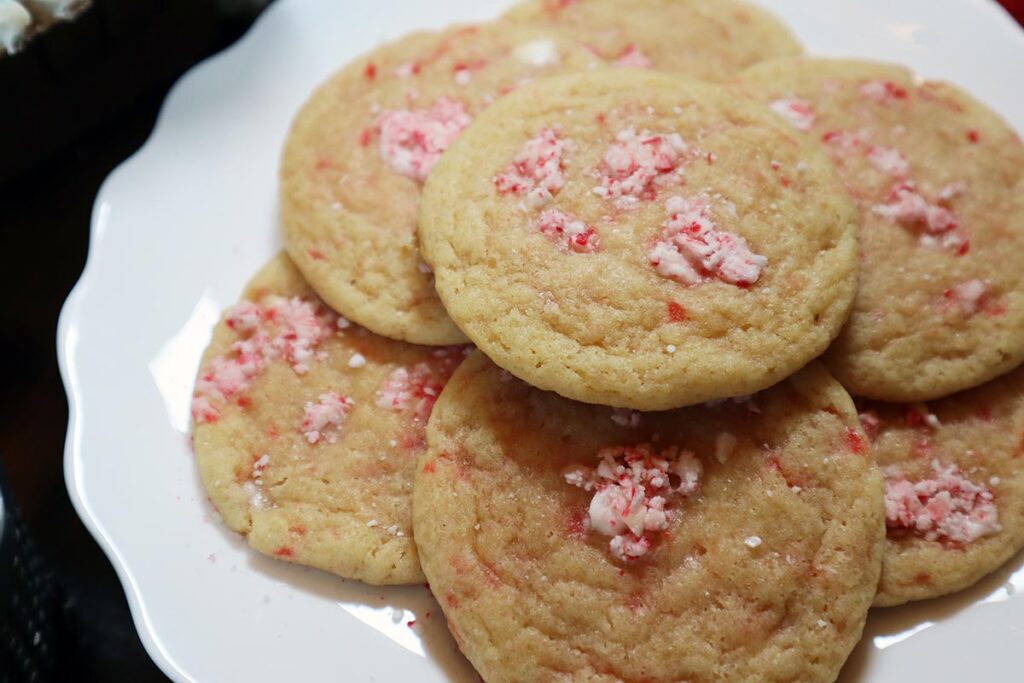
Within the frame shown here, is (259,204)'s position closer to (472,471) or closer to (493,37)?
(493,37)

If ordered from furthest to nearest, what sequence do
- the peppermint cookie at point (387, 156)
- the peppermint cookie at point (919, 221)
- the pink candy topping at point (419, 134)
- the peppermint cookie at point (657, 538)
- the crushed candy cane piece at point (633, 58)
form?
1. the crushed candy cane piece at point (633, 58)
2. the pink candy topping at point (419, 134)
3. the peppermint cookie at point (387, 156)
4. the peppermint cookie at point (919, 221)
5. the peppermint cookie at point (657, 538)

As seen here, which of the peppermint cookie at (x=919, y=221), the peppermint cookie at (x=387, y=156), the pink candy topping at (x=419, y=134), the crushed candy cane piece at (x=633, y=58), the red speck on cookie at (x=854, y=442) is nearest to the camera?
the red speck on cookie at (x=854, y=442)

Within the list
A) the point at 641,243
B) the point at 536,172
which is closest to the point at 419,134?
the point at 536,172

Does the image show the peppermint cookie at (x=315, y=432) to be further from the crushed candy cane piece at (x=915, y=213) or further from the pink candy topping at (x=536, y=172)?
the crushed candy cane piece at (x=915, y=213)

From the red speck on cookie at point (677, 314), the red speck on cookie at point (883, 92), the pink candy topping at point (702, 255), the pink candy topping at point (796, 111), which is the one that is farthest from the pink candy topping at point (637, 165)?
the red speck on cookie at point (883, 92)

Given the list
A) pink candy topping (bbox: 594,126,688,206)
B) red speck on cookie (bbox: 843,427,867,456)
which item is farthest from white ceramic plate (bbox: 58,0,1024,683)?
pink candy topping (bbox: 594,126,688,206)

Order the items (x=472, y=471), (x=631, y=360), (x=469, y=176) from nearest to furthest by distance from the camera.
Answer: (x=631, y=360) → (x=472, y=471) → (x=469, y=176)

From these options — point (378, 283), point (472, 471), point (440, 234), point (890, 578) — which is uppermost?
point (440, 234)

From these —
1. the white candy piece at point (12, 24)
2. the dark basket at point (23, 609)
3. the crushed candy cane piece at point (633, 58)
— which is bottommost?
the dark basket at point (23, 609)

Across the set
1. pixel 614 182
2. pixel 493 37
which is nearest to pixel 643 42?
pixel 493 37
